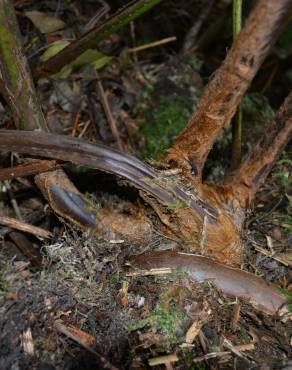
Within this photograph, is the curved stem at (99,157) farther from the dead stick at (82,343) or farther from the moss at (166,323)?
the dead stick at (82,343)

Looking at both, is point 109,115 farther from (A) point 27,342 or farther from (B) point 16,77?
(A) point 27,342

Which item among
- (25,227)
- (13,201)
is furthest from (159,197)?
(13,201)

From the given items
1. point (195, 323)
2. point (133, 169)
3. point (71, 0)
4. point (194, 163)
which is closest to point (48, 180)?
point (133, 169)

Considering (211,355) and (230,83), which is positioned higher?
(230,83)

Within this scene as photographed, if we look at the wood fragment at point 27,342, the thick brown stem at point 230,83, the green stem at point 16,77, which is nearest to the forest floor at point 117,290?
the wood fragment at point 27,342

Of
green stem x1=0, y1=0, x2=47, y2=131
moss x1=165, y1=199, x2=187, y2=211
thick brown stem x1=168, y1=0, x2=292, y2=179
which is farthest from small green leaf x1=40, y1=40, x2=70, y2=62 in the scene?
moss x1=165, y1=199, x2=187, y2=211

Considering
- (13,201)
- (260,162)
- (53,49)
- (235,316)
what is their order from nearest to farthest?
(235,316) → (260,162) → (13,201) → (53,49)

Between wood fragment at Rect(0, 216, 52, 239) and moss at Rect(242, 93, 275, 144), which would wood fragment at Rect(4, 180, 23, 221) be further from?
moss at Rect(242, 93, 275, 144)

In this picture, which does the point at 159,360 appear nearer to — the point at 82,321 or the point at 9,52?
the point at 82,321
